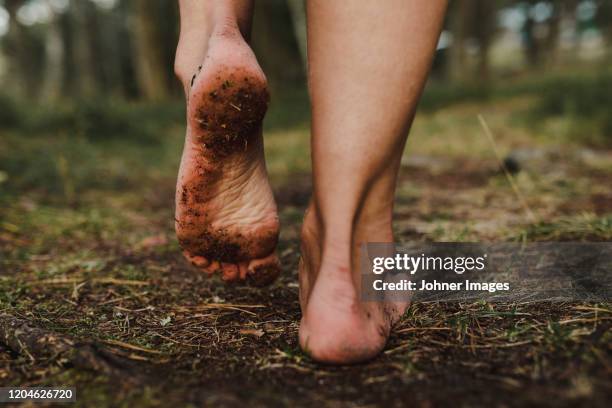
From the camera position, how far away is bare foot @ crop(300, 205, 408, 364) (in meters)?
0.82

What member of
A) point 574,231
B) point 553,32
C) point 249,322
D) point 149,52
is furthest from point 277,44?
point 553,32

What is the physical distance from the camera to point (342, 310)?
852 millimetres

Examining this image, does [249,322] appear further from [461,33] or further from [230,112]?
[461,33]

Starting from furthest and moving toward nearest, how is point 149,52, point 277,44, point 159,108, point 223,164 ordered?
point 149,52 → point 277,44 → point 159,108 → point 223,164

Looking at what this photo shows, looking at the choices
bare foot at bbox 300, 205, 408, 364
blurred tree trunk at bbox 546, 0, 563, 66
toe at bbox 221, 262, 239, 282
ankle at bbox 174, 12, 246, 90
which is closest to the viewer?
bare foot at bbox 300, 205, 408, 364

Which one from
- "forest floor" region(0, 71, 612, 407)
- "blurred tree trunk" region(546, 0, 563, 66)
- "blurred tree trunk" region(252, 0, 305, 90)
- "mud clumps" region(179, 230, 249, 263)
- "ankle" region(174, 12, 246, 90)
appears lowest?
"forest floor" region(0, 71, 612, 407)

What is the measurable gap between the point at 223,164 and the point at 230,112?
0.14 m

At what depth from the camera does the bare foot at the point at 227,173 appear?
95 cm

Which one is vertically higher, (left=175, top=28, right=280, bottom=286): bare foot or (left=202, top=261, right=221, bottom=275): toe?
(left=175, top=28, right=280, bottom=286): bare foot

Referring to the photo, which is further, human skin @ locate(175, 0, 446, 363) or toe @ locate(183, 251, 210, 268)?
toe @ locate(183, 251, 210, 268)

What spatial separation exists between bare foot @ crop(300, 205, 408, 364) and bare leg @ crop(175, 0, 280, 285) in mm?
200

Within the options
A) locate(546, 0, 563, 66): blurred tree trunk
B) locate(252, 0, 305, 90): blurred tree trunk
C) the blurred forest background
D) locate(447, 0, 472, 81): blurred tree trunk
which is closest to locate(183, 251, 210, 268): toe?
the blurred forest background

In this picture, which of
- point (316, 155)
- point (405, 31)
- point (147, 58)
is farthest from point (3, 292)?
point (147, 58)

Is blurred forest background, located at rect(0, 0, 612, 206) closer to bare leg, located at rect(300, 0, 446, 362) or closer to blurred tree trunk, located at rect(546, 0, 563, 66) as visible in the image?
blurred tree trunk, located at rect(546, 0, 563, 66)
